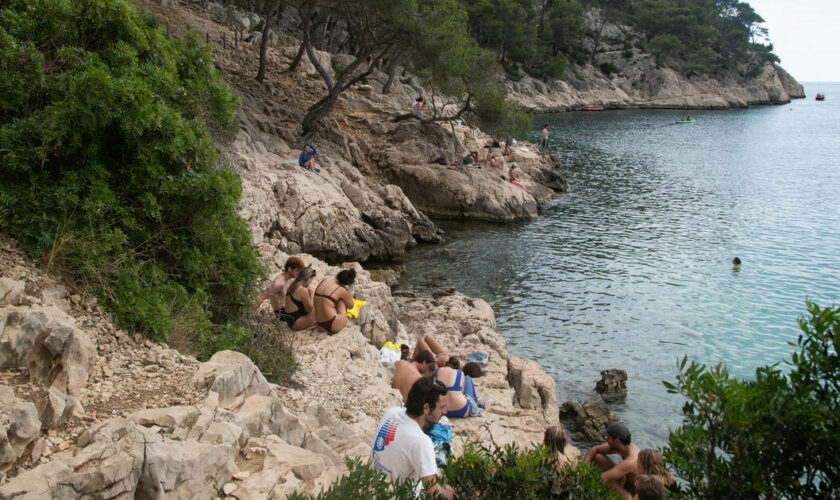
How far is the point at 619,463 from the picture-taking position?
7.69 meters

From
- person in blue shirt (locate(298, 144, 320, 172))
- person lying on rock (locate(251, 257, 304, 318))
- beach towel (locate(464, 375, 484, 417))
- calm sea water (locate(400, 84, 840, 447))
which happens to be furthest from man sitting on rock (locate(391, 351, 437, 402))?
person in blue shirt (locate(298, 144, 320, 172))

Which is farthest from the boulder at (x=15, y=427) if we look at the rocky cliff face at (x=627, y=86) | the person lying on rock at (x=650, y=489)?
the rocky cliff face at (x=627, y=86)

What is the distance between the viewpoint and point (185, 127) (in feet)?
26.2

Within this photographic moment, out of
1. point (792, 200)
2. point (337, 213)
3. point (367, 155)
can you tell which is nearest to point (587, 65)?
point (792, 200)

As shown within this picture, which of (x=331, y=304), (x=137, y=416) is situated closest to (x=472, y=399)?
(x=331, y=304)

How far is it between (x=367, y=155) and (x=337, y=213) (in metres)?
8.00

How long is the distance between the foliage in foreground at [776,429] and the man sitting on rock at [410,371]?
4.86 m

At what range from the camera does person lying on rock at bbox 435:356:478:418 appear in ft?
29.4

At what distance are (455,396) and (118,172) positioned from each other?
5.63 meters

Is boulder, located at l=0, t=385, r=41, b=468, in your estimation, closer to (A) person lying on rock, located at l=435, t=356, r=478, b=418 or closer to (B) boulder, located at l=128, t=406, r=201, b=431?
(B) boulder, located at l=128, t=406, r=201, b=431

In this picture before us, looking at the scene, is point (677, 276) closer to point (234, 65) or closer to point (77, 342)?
point (77, 342)

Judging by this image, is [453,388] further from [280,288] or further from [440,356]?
[280,288]

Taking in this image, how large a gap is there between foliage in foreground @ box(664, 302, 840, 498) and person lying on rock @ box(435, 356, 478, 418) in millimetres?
5380

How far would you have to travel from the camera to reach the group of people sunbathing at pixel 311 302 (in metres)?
9.92
